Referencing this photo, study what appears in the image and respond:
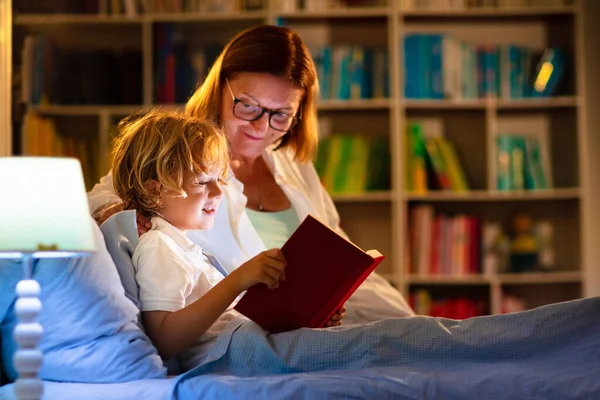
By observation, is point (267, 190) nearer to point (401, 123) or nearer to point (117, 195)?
point (117, 195)

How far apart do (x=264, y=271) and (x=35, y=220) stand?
1.60 ft

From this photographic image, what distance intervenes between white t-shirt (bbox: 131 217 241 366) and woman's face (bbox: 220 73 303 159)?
527mm

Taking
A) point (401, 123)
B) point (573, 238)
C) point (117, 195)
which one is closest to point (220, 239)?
point (117, 195)

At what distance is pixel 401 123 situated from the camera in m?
3.90

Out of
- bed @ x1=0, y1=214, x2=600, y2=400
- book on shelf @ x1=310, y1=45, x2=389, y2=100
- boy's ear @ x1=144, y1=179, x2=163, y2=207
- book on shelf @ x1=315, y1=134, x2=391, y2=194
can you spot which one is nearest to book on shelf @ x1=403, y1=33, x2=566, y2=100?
book on shelf @ x1=310, y1=45, x2=389, y2=100

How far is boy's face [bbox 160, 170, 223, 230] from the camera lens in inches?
70.5

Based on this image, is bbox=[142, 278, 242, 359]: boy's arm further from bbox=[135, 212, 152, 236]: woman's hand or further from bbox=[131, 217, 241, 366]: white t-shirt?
bbox=[135, 212, 152, 236]: woman's hand

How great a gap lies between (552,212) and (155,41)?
1.91 metres

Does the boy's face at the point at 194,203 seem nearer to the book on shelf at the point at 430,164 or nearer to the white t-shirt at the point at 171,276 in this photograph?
the white t-shirt at the point at 171,276

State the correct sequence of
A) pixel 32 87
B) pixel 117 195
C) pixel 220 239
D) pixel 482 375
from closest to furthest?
pixel 482 375 < pixel 117 195 < pixel 220 239 < pixel 32 87

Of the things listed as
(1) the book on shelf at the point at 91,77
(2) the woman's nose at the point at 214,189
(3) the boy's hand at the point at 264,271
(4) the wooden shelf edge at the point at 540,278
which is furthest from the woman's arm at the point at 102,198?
(4) the wooden shelf edge at the point at 540,278

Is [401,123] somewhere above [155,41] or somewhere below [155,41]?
below

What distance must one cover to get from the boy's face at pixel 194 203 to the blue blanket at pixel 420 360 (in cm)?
33

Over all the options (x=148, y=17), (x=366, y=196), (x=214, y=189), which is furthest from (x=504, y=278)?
(x=214, y=189)
